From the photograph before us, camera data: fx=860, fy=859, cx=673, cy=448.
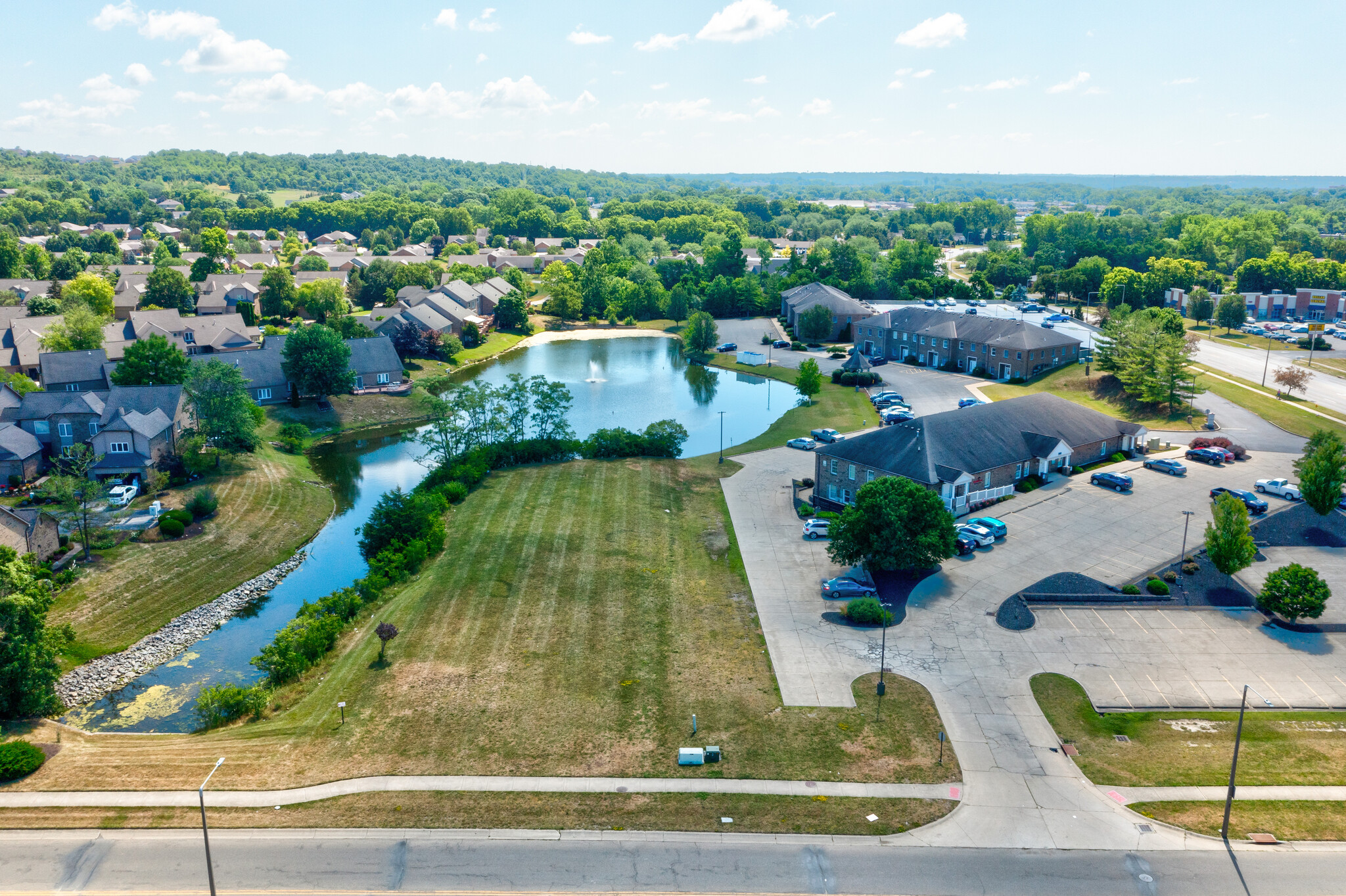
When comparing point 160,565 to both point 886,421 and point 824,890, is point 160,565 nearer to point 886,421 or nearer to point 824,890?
A: point 824,890

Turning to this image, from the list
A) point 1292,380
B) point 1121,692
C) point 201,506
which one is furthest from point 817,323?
point 1121,692

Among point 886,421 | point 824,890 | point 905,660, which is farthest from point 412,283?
point 824,890

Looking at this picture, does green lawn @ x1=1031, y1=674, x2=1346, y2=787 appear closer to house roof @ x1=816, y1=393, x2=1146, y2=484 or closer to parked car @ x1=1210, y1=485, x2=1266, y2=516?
house roof @ x1=816, y1=393, x2=1146, y2=484

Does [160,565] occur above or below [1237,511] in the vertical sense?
below

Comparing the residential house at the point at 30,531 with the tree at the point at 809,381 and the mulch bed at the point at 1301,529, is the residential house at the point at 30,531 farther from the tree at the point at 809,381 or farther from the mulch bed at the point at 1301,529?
the mulch bed at the point at 1301,529

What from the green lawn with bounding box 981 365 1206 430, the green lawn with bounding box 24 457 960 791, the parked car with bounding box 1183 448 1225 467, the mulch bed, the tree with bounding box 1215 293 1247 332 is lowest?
the green lawn with bounding box 24 457 960 791

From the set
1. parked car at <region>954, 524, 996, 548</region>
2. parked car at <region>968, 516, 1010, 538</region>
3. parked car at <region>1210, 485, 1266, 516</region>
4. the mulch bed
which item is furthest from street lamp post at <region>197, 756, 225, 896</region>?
parked car at <region>1210, 485, 1266, 516</region>

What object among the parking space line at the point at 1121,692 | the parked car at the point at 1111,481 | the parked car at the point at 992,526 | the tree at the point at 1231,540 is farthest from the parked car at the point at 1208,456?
the parking space line at the point at 1121,692
